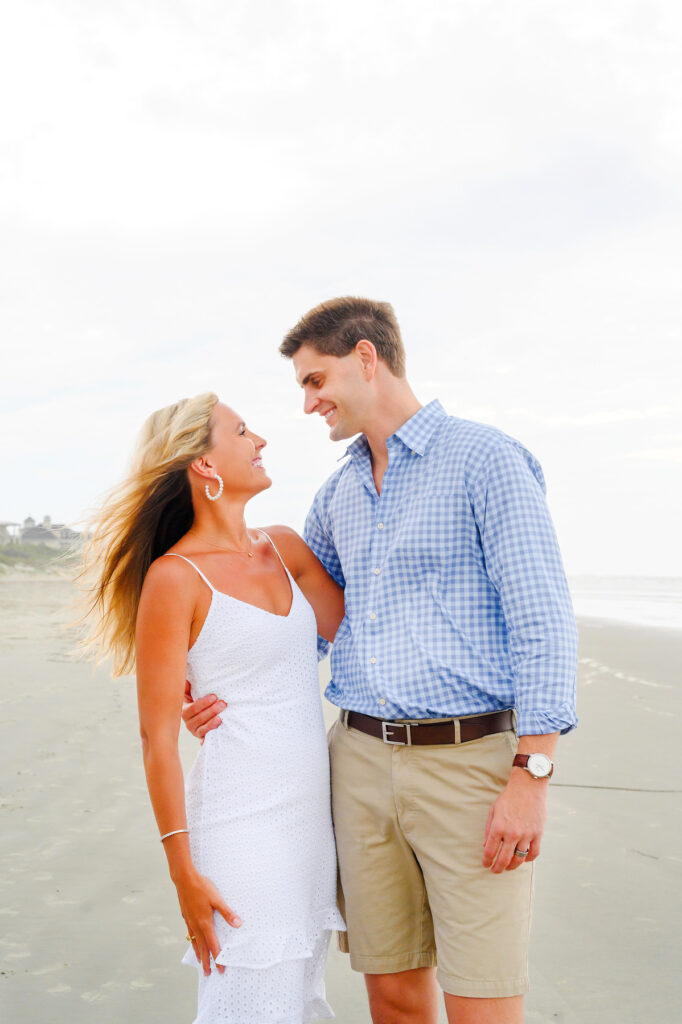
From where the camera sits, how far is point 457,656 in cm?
231

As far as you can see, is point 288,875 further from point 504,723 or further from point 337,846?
point 504,723

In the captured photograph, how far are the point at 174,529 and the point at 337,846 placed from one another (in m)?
1.02

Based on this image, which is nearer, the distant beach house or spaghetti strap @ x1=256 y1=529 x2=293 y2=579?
spaghetti strap @ x1=256 y1=529 x2=293 y2=579

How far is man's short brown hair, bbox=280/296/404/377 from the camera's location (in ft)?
8.77

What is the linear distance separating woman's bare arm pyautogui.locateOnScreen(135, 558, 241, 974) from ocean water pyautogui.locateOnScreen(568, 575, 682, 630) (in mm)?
14804

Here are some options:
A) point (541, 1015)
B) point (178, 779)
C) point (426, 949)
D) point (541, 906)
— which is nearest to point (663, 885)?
point (541, 906)

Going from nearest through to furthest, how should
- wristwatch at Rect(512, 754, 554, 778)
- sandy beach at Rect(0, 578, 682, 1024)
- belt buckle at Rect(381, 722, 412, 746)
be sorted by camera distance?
1. wristwatch at Rect(512, 754, 554, 778)
2. belt buckle at Rect(381, 722, 412, 746)
3. sandy beach at Rect(0, 578, 682, 1024)

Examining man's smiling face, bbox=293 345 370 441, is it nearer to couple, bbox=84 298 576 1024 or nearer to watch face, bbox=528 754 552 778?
couple, bbox=84 298 576 1024

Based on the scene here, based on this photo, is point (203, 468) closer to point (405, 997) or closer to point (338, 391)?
point (338, 391)

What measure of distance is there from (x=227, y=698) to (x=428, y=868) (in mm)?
669

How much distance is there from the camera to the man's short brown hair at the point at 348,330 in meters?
2.67

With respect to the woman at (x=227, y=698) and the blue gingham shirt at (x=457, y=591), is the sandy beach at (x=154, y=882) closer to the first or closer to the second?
the woman at (x=227, y=698)

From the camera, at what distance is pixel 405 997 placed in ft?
8.07

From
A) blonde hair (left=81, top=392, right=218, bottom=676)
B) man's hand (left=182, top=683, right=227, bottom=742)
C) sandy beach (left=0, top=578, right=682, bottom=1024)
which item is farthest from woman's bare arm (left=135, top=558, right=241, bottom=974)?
sandy beach (left=0, top=578, right=682, bottom=1024)
